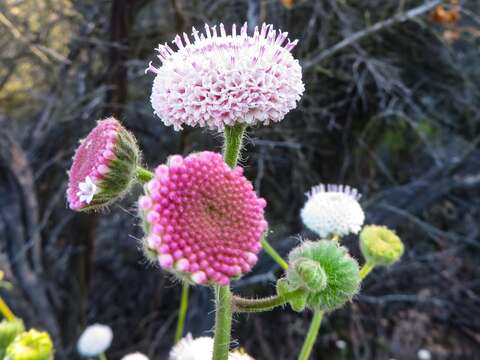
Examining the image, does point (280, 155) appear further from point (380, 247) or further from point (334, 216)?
point (380, 247)

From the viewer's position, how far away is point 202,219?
1013 millimetres

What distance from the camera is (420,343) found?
14.3 feet

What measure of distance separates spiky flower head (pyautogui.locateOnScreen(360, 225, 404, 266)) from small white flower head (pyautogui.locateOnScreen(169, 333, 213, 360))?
0.65 metres

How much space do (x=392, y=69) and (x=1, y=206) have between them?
10.0ft

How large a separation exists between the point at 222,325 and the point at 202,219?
13.4 inches

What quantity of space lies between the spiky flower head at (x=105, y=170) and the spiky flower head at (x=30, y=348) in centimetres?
51

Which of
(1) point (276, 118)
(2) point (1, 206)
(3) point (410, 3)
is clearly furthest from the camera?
(3) point (410, 3)

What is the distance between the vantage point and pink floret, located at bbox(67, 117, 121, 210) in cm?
118

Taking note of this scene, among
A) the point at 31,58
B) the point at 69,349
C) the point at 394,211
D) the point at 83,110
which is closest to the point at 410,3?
the point at 394,211

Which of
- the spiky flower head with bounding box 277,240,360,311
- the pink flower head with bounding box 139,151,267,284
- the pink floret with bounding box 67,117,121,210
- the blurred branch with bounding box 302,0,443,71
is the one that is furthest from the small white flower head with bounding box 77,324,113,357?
the blurred branch with bounding box 302,0,443,71

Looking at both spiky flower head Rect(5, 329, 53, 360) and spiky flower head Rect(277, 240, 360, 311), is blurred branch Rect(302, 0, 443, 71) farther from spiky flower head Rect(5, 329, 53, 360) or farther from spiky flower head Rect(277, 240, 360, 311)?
spiky flower head Rect(5, 329, 53, 360)

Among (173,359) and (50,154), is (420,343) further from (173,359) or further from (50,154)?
(50,154)

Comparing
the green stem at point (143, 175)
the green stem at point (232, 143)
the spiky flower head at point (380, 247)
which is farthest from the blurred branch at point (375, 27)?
the green stem at point (143, 175)

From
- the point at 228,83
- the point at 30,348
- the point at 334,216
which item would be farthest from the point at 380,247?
the point at 30,348
